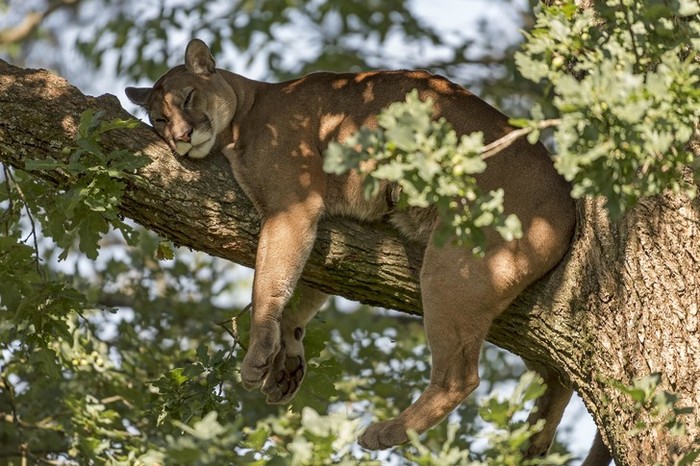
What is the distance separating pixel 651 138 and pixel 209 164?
277cm

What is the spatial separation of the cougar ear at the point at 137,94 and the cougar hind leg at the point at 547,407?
298 centimetres

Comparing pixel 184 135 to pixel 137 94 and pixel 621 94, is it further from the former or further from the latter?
pixel 621 94

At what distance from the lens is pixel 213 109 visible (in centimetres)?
631

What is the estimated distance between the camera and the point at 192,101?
21.1 feet

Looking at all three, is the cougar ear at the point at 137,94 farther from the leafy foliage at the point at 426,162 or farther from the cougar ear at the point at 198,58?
the leafy foliage at the point at 426,162

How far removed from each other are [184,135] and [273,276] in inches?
36.6

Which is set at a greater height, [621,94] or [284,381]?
[284,381]

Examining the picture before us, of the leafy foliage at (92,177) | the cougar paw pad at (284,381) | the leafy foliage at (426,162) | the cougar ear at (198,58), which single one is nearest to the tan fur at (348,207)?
the cougar paw pad at (284,381)

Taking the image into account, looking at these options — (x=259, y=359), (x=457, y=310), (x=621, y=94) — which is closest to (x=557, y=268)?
(x=457, y=310)

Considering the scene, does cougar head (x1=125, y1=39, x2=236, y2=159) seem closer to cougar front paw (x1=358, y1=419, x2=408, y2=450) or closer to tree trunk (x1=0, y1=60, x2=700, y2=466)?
tree trunk (x1=0, y1=60, x2=700, y2=466)

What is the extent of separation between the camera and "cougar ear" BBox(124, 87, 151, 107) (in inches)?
267

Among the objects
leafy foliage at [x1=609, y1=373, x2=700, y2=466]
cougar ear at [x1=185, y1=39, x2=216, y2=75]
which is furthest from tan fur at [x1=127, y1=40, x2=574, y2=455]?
leafy foliage at [x1=609, y1=373, x2=700, y2=466]

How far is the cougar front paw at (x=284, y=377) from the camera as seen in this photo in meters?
5.82

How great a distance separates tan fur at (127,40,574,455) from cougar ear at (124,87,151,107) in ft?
0.98
